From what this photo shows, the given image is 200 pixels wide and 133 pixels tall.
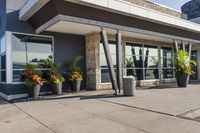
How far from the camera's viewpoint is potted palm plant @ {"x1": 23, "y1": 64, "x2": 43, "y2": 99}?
10.2 meters

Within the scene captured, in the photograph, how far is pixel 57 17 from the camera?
8.92m

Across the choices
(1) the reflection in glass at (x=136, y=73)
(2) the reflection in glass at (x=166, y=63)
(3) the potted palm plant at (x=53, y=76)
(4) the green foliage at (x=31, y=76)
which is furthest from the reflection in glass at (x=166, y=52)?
(4) the green foliage at (x=31, y=76)

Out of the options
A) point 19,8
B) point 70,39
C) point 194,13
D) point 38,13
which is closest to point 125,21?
point 70,39

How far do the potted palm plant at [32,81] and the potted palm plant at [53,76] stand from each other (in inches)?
33.7

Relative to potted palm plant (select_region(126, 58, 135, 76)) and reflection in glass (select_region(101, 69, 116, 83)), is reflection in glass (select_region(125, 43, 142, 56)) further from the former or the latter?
A: reflection in glass (select_region(101, 69, 116, 83))

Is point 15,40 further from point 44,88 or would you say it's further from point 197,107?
point 197,107

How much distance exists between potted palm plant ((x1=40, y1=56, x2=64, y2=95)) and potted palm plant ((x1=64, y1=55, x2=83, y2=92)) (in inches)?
23.0

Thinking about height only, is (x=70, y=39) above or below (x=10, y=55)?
above

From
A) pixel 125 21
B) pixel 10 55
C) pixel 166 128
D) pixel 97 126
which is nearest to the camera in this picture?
pixel 166 128

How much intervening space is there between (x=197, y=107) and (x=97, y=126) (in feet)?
12.7

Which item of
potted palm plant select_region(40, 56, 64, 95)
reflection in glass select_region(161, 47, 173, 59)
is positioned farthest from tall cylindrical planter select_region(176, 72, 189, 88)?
potted palm plant select_region(40, 56, 64, 95)

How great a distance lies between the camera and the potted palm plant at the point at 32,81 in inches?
403

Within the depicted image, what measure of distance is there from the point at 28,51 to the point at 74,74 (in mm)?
2854

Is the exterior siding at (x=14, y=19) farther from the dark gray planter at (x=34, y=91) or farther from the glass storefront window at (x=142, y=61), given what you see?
the glass storefront window at (x=142, y=61)
